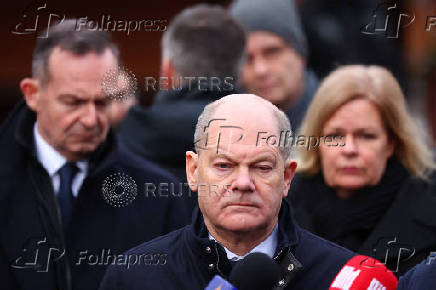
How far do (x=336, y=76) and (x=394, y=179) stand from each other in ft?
1.56

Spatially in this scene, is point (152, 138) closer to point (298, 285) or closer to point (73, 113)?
point (73, 113)

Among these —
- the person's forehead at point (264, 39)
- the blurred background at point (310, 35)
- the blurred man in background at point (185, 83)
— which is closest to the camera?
the blurred man in background at point (185, 83)

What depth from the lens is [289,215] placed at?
119 inches

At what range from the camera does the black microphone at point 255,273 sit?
8.28 feet

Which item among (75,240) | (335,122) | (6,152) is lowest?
(75,240)

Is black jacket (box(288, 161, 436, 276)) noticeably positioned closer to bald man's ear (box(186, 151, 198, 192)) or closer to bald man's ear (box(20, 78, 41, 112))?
bald man's ear (box(186, 151, 198, 192))

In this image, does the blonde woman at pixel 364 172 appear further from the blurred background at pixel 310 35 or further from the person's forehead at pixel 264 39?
the blurred background at pixel 310 35

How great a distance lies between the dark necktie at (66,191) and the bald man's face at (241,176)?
80 cm

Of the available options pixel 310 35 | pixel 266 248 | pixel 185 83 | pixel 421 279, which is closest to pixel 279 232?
pixel 266 248

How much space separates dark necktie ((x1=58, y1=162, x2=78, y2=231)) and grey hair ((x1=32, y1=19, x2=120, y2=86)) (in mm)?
343

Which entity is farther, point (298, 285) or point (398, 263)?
point (398, 263)

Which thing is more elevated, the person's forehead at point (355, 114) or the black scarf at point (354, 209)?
the person's forehead at point (355, 114)

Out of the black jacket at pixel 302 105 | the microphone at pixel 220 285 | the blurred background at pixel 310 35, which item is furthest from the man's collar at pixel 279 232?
the blurred background at pixel 310 35

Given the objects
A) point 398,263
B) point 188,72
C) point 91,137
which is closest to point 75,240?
point 91,137
